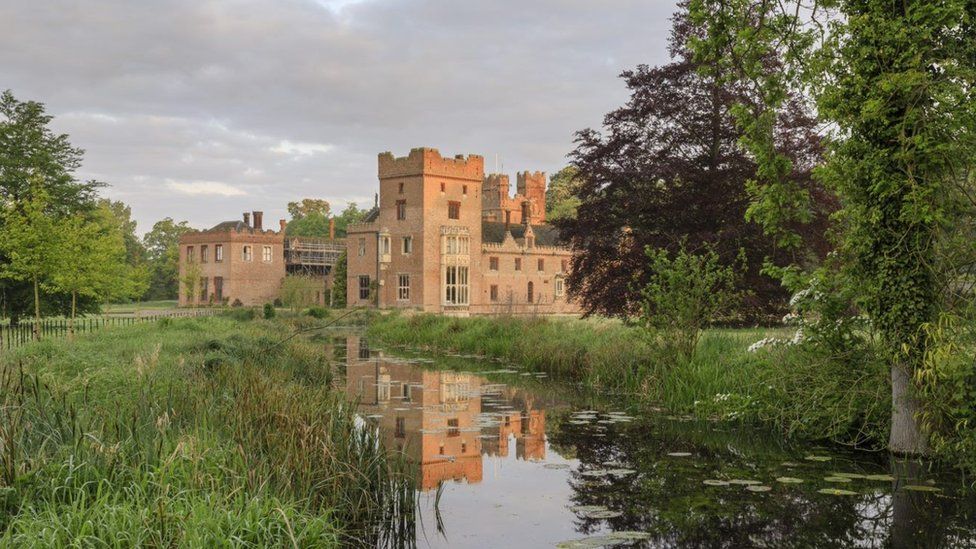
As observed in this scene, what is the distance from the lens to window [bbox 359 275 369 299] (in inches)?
1959

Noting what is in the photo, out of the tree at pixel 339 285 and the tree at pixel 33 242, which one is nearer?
the tree at pixel 33 242

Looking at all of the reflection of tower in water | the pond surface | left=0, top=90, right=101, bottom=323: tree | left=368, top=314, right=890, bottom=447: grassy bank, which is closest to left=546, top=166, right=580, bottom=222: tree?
left=0, top=90, right=101, bottom=323: tree

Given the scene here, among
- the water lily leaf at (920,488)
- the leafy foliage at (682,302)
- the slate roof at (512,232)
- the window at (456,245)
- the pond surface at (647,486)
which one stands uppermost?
the slate roof at (512,232)

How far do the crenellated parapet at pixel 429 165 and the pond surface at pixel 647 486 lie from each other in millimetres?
34798

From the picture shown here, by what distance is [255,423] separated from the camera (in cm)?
720

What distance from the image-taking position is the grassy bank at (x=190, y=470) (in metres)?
4.82

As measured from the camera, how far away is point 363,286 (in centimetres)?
5003

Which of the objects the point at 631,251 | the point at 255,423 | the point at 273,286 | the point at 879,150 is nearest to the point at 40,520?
the point at 255,423

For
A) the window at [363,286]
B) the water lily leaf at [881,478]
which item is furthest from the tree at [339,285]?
the water lily leaf at [881,478]

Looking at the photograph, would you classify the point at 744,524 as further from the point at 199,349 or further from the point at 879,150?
the point at 199,349

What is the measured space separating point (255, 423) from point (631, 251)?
547 inches

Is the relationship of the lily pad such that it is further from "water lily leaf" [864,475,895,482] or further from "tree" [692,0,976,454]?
"tree" [692,0,976,454]

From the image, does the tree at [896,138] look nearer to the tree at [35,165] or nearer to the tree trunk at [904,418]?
the tree trunk at [904,418]

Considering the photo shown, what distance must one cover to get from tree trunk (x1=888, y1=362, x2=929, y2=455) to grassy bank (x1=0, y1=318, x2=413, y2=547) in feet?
18.0
